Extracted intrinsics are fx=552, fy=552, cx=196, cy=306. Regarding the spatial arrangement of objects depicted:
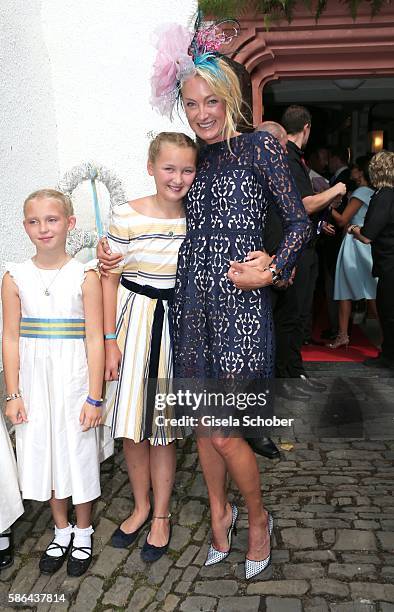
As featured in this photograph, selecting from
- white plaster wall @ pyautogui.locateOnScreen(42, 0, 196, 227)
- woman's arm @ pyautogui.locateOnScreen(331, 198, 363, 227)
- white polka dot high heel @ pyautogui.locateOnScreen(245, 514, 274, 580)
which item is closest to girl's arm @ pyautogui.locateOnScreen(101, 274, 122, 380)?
white polka dot high heel @ pyautogui.locateOnScreen(245, 514, 274, 580)

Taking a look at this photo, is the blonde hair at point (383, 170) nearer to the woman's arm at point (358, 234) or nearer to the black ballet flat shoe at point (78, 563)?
the woman's arm at point (358, 234)

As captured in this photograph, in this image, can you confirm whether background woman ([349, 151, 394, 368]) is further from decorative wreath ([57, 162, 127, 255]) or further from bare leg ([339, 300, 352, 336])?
decorative wreath ([57, 162, 127, 255])

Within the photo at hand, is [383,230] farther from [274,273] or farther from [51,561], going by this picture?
[51,561]

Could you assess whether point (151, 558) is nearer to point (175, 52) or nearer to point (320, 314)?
point (175, 52)

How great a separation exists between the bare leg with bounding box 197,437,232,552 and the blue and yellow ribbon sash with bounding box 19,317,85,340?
0.68 m

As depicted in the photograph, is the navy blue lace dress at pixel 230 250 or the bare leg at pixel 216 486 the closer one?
the navy blue lace dress at pixel 230 250

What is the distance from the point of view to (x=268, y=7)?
12.2 feet

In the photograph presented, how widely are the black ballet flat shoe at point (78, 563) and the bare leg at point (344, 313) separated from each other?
3.66 meters

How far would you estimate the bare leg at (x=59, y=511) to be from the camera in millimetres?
2381

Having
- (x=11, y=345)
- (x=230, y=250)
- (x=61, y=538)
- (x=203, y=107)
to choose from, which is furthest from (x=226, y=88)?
(x=61, y=538)

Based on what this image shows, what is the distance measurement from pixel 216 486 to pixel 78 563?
2.15 ft

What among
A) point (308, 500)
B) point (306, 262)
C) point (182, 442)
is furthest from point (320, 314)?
point (308, 500)

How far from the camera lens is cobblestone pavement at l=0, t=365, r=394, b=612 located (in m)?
2.13
